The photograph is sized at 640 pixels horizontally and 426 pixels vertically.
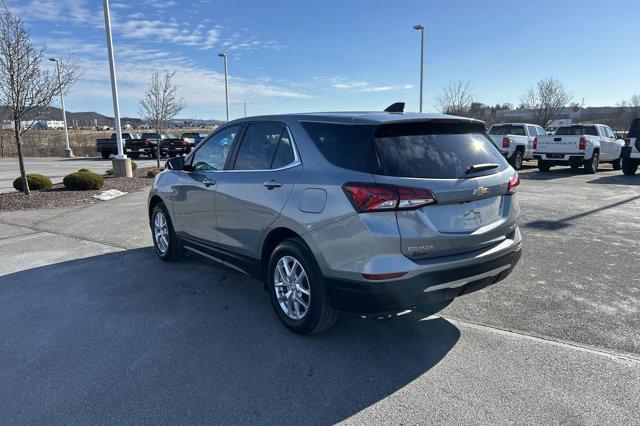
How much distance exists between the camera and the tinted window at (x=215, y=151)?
15.4ft

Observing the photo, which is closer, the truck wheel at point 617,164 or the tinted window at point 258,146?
the tinted window at point 258,146

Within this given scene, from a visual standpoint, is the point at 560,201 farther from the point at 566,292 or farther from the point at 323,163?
the point at 323,163

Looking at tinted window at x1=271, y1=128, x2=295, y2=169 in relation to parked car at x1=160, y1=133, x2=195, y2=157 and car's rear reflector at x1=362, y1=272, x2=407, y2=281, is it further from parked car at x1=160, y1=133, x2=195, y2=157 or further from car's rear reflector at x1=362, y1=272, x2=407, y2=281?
parked car at x1=160, y1=133, x2=195, y2=157

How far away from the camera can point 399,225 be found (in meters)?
3.02

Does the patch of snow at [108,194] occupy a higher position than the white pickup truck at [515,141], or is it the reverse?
the white pickup truck at [515,141]

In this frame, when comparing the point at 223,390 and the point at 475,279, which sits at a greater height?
the point at 475,279

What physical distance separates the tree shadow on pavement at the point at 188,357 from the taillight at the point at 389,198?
1.17 meters

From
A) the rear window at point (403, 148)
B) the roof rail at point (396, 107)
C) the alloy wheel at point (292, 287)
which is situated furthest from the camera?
the roof rail at point (396, 107)

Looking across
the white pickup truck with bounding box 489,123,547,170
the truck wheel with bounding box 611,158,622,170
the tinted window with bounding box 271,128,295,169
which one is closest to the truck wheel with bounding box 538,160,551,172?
the white pickup truck with bounding box 489,123,547,170

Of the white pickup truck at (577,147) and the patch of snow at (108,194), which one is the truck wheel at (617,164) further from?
the patch of snow at (108,194)

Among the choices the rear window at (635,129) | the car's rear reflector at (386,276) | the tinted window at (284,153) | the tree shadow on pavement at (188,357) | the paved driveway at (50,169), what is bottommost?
the tree shadow on pavement at (188,357)

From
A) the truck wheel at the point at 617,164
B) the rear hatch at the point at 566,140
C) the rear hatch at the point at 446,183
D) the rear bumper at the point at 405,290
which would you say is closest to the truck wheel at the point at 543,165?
the rear hatch at the point at 566,140

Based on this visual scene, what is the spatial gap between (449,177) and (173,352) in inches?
97.1

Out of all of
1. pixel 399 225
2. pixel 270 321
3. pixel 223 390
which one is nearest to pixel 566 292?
pixel 399 225
